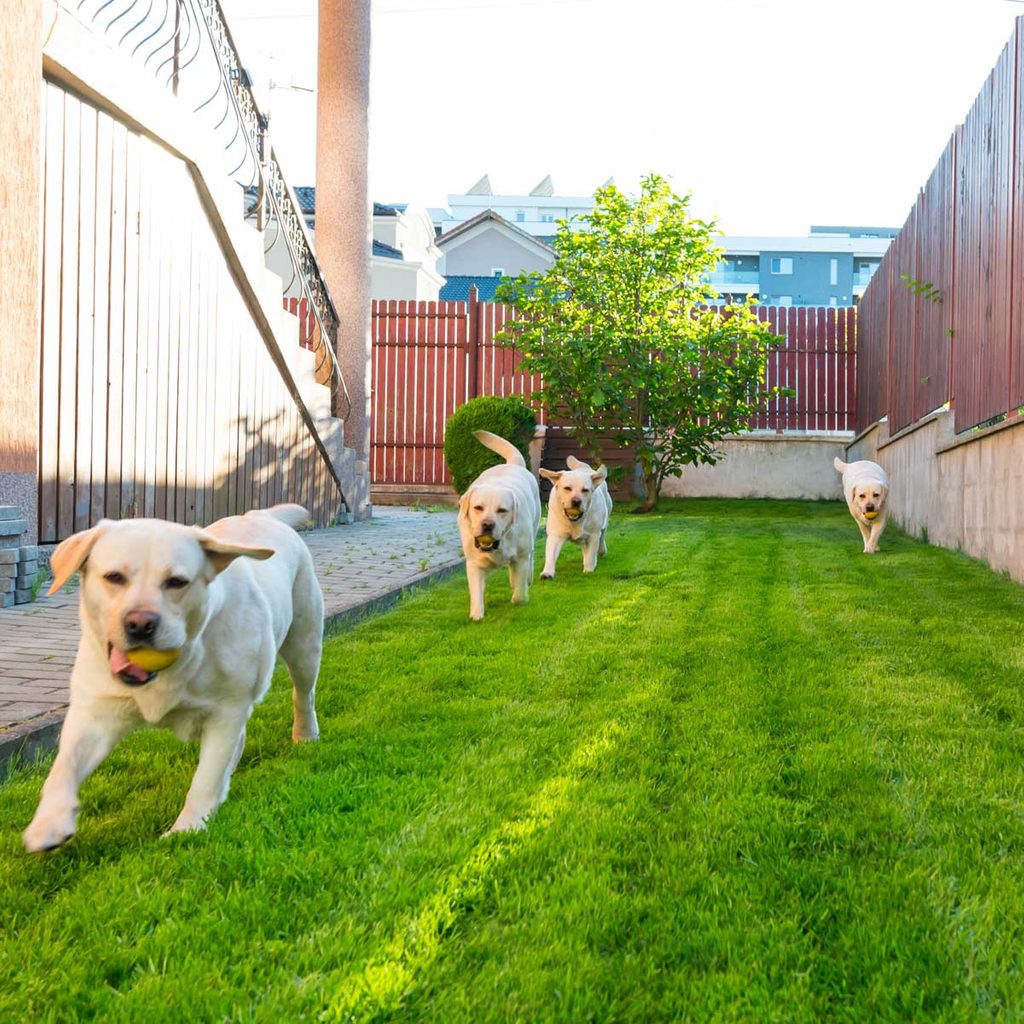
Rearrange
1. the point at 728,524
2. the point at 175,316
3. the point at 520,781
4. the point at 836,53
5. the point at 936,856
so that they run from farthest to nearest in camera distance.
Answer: the point at 836,53 → the point at 728,524 → the point at 175,316 → the point at 520,781 → the point at 936,856

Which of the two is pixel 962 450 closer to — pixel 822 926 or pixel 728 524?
pixel 728 524

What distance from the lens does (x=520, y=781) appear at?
322cm

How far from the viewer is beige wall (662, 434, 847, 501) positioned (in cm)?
1870

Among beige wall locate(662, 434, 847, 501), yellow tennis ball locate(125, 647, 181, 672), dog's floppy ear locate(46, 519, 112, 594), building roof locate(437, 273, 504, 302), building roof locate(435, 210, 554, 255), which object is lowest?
yellow tennis ball locate(125, 647, 181, 672)

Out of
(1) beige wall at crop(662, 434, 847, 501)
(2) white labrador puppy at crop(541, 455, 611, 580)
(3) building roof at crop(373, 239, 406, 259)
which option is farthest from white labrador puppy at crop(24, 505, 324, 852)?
(3) building roof at crop(373, 239, 406, 259)

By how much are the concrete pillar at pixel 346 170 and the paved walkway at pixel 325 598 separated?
2.57 metres

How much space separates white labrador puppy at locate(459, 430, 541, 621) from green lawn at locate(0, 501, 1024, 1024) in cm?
144

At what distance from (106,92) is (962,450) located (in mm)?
7626

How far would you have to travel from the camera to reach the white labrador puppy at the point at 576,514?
8.36 m

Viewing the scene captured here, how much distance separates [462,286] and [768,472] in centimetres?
3291

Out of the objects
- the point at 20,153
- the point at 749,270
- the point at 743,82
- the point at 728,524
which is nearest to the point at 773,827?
the point at 20,153

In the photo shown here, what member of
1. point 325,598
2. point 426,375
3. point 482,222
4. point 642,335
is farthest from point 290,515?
point 482,222

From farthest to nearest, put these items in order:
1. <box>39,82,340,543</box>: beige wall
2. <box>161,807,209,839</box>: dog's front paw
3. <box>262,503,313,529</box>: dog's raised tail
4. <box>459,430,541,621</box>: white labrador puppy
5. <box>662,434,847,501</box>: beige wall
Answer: <box>662,434,847,501</box>: beige wall < <box>39,82,340,543</box>: beige wall < <box>459,430,541,621</box>: white labrador puppy < <box>262,503,313,529</box>: dog's raised tail < <box>161,807,209,839</box>: dog's front paw

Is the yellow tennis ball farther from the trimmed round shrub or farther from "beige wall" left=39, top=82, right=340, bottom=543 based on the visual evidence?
the trimmed round shrub
